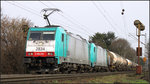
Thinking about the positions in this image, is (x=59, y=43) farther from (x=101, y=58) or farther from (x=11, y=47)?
(x=101, y=58)

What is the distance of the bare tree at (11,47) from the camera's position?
20773 mm

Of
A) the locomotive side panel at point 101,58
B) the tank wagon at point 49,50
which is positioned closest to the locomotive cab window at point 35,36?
the tank wagon at point 49,50

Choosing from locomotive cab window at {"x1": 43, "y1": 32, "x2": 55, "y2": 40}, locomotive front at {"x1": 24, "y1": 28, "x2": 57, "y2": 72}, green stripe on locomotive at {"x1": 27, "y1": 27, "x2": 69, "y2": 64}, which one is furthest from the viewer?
locomotive cab window at {"x1": 43, "y1": 32, "x2": 55, "y2": 40}

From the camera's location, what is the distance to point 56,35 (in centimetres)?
1509

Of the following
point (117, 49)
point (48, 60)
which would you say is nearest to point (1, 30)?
point (48, 60)

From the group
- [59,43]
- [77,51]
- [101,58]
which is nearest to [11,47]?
[77,51]

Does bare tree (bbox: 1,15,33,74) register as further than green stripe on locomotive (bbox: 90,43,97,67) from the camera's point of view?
No

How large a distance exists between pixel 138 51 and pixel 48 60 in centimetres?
1172

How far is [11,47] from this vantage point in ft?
70.7

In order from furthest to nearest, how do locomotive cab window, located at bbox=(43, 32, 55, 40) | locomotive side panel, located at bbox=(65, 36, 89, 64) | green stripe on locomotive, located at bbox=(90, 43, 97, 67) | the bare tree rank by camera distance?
green stripe on locomotive, located at bbox=(90, 43, 97, 67) → the bare tree → locomotive side panel, located at bbox=(65, 36, 89, 64) → locomotive cab window, located at bbox=(43, 32, 55, 40)

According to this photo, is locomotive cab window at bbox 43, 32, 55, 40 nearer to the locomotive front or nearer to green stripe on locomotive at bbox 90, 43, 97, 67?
the locomotive front

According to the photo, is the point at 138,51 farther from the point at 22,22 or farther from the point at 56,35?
the point at 22,22

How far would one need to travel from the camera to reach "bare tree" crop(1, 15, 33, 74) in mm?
20773

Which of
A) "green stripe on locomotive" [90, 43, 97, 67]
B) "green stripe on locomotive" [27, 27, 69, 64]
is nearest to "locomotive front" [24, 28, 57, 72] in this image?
"green stripe on locomotive" [27, 27, 69, 64]
